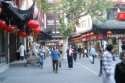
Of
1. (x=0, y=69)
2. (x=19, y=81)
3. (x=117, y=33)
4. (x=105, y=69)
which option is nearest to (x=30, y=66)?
(x=0, y=69)

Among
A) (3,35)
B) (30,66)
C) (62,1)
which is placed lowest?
(30,66)

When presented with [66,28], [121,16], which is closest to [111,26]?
[66,28]

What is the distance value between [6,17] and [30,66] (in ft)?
17.6

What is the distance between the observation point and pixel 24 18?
36562 mm

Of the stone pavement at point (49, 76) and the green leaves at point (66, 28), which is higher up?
the green leaves at point (66, 28)

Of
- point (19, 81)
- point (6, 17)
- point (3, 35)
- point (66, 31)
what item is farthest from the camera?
point (66, 31)

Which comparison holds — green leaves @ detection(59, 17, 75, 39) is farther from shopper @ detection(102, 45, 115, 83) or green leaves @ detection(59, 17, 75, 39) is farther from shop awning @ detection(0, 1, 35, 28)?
shopper @ detection(102, 45, 115, 83)

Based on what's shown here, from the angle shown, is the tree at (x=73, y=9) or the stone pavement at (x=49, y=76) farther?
the tree at (x=73, y=9)

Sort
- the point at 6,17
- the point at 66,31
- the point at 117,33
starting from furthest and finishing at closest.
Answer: the point at 117,33 → the point at 66,31 → the point at 6,17

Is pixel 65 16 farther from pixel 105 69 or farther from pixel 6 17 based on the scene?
pixel 105 69

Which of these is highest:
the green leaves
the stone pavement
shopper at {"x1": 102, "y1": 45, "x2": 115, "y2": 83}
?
the green leaves

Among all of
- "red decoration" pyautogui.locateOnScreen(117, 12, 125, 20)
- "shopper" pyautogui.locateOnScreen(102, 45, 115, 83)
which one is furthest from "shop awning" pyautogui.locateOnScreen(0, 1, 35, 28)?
"shopper" pyautogui.locateOnScreen(102, 45, 115, 83)

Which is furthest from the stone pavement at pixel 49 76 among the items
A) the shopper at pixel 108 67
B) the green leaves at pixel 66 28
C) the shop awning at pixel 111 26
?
the shop awning at pixel 111 26

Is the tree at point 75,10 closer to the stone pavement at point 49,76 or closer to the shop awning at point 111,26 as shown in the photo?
the shop awning at point 111,26
